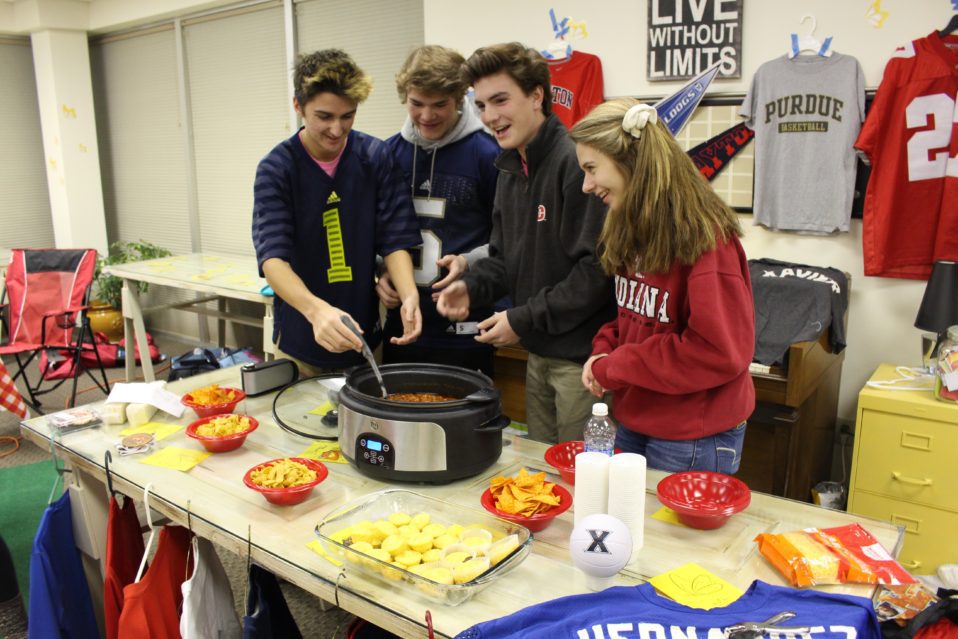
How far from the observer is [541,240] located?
1.82 meters

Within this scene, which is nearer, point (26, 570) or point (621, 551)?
point (621, 551)

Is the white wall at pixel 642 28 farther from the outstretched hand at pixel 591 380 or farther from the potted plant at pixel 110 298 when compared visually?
the potted plant at pixel 110 298

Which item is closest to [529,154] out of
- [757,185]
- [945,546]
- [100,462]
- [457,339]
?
[457,339]

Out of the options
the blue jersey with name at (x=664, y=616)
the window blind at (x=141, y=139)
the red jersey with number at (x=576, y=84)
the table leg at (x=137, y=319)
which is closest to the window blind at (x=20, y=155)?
the window blind at (x=141, y=139)

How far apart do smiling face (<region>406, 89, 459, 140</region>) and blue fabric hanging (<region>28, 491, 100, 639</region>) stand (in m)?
1.32

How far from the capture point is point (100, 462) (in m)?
1.64

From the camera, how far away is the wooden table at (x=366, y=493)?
3.69 feet

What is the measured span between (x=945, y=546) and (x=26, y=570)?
3.17 meters

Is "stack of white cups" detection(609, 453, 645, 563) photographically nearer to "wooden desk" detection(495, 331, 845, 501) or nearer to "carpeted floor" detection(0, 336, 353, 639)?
"carpeted floor" detection(0, 336, 353, 639)

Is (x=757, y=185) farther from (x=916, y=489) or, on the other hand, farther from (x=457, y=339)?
(x=457, y=339)

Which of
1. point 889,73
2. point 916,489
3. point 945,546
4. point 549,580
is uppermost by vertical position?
point 889,73

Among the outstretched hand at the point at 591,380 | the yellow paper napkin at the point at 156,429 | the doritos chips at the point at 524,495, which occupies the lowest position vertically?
the yellow paper napkin at the point at 156,429

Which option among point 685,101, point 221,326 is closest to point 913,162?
point 685,101

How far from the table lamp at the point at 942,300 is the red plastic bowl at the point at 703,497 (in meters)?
1.51
